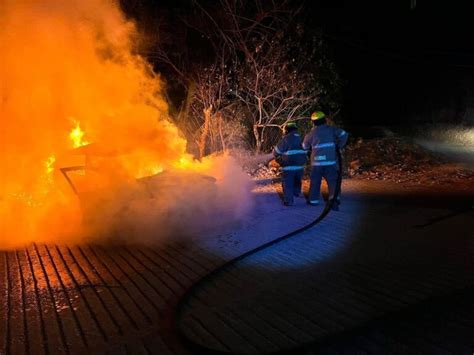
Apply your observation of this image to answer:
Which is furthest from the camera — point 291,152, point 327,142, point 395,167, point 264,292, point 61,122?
point 395,167

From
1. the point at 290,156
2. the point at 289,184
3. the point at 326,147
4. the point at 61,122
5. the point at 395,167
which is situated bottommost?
the point at 395,167

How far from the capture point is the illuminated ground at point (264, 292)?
3.28m

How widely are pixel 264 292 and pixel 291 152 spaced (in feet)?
13.7

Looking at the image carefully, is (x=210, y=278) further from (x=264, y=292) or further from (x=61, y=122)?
(x=61, y=122)

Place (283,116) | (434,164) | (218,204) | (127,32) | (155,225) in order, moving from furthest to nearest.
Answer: (283,116)
(434,164)
(127,32)
(218,204)
(155,225)

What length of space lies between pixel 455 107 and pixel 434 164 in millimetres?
11384

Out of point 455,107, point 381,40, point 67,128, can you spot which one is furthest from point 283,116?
point 455,107

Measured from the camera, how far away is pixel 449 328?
327cm

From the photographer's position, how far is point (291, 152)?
7891 mm

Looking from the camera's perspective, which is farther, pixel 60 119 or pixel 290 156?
pixel 290 156

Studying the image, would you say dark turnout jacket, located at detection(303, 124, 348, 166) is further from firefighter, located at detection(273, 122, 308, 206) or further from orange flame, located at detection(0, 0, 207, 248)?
orange flame, located at detection(0, 0, 207, 248)

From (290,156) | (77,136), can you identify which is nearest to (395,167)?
(290,156)

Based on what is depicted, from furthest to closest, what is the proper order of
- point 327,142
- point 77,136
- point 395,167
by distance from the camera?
1. point 395,167
2. point 77,136
3. point 327,142

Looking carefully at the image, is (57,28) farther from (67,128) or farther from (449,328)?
(449,328)
